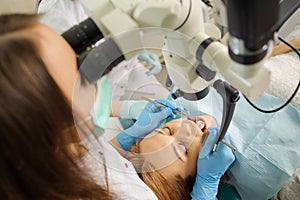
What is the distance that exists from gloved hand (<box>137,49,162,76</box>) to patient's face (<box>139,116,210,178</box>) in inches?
14.0

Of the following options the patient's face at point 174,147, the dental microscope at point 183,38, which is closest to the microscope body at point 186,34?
the dental microscope at point 183,38

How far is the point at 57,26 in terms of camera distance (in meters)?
0.54

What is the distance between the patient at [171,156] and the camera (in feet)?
3.44

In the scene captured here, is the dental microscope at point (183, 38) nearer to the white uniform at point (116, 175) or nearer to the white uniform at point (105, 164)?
the white uniform at point (105, 164)

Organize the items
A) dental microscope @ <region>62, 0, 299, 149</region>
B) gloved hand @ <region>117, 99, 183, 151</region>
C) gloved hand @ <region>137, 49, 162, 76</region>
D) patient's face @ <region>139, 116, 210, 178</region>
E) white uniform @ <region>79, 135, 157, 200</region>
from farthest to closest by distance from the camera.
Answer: gloved hand @ <region>117, 99, 183, 151</region> → patient's face @ <region>139, 116, 210, 178</region> → white uniform @ <region>79, 135, 157, 200</region> → gloved hand @ <region>137, 49, 162, 76</region> → dental microscope @ <region>62, 0, 299, 149</region>

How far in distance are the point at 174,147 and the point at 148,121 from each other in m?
0.23

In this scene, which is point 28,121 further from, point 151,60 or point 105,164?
point 105,164

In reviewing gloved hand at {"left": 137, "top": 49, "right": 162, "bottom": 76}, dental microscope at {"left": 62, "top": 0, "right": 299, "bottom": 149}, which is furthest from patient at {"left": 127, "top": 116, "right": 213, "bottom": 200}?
dental microscope at {"left": 62, "top": 0, "right": 299, "bottom": 149}

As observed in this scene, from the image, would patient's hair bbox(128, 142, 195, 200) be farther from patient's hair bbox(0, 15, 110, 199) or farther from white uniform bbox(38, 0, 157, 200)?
patient's hair bbox(0, 15, 110, 199)

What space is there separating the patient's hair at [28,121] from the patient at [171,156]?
43 cm

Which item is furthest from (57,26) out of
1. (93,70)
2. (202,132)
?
(202,132)

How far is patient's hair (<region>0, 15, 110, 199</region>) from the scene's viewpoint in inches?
18.4

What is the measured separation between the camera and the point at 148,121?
1.26m

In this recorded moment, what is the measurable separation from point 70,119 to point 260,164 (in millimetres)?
964
